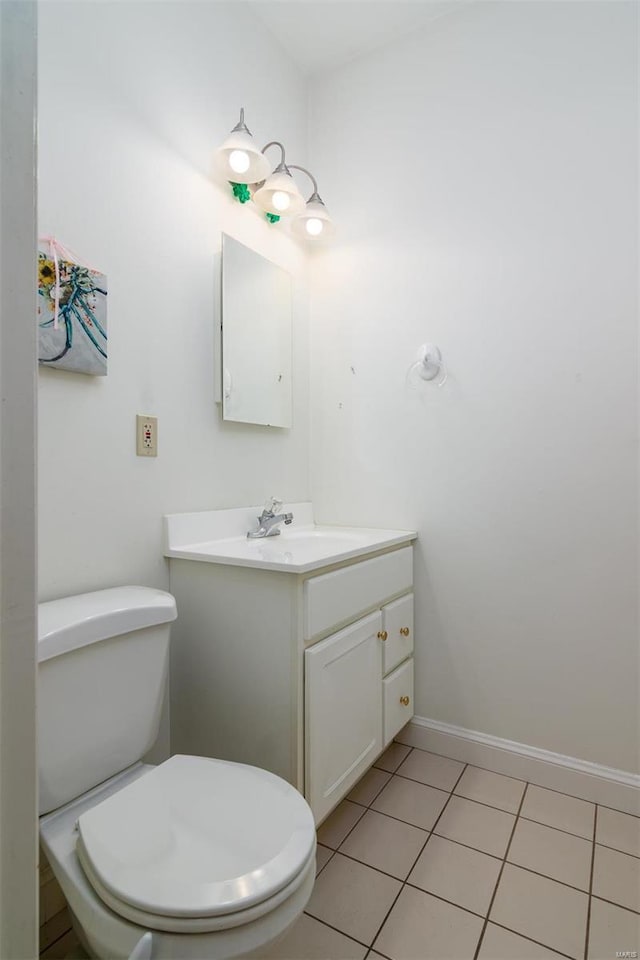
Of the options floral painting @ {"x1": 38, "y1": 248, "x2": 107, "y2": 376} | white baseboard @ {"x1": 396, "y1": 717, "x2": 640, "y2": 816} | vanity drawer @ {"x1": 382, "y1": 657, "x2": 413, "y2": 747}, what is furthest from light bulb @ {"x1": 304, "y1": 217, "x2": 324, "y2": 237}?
white baseboard @ {"x1": 396, "y1": 717, "x2": 640, "y2": 816}

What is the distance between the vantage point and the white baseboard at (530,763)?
1.52 m

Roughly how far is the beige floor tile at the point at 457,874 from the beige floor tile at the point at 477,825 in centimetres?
4

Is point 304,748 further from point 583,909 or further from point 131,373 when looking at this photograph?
point 131,373

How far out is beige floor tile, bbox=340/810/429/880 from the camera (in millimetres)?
1294

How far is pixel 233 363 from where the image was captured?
67.0 inches

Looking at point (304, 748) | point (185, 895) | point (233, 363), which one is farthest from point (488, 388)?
point (185, 895)

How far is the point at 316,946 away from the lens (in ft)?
3.50

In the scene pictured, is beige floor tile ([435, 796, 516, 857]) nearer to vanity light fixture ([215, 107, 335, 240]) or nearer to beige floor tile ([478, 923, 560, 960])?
beige floor tile ([478, 923, 560, 960])

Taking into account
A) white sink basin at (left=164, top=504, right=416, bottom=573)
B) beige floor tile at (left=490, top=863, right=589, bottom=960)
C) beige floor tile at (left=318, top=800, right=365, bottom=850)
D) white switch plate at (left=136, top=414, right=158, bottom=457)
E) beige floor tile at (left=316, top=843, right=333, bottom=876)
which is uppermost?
white switch plate at (left=136, top=414, right=158, bottom=457)

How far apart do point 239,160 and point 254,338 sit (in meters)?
0.57

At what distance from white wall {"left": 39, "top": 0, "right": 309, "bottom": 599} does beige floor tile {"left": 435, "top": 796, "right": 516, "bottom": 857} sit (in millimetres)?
1137

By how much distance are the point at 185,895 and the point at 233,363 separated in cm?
144

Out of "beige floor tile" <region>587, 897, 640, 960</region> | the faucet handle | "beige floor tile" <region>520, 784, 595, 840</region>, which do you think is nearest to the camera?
"beige floor tile" <region>587, 897, 640, 960</region>

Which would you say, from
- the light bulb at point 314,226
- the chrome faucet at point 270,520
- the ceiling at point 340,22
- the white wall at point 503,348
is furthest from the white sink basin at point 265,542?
the ceiling at point 340,22
